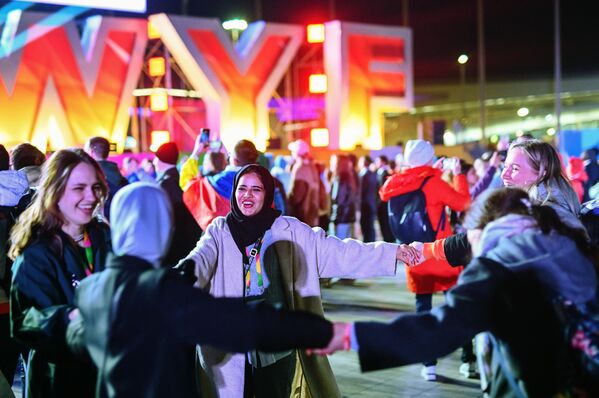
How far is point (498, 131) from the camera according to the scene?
46.2 m

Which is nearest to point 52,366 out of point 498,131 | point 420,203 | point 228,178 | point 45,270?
point 45,270

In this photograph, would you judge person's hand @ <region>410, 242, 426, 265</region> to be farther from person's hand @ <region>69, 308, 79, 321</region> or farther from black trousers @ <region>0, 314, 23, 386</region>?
black trousers @ <region>0, 314, 23, 386</region>

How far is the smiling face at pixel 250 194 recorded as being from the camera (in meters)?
4.63

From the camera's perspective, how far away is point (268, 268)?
4.59m

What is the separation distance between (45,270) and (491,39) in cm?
3829

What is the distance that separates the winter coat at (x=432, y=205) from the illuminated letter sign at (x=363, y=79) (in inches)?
682

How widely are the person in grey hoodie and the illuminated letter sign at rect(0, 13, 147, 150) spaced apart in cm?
1763

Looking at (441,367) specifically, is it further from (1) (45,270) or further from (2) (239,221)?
(1) (45,270)

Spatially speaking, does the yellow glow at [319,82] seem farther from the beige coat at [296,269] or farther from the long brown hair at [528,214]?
the long brown hair at [528,214]

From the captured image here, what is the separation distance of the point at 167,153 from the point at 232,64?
1532 cm

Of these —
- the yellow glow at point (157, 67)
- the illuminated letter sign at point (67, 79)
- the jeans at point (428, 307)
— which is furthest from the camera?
the yellow glow at point (157, 67)

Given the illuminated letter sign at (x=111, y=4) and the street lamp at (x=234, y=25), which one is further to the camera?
the street lamp at (x=234, y=25)

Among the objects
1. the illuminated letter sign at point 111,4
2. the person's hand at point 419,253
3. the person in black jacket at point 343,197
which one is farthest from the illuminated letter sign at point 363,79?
the person's hand at point 419,253

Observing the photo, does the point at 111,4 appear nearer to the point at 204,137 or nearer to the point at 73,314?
the point at 204,137
